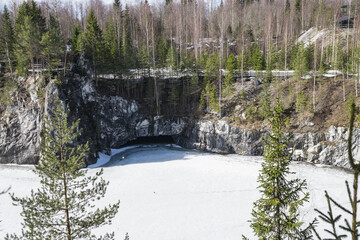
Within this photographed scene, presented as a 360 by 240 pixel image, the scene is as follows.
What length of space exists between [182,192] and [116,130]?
55.3 feet

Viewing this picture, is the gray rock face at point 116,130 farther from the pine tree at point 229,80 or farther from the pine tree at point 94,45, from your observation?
the pine tree at point 229,80

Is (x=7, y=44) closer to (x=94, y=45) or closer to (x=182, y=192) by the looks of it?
(x=94, y=45)

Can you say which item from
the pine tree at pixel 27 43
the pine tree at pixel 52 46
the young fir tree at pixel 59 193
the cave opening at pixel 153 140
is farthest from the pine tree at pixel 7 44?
the young fir tree at pixel 59 193

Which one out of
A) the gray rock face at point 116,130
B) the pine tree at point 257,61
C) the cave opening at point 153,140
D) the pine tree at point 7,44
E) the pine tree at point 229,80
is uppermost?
the pine tree at point 7,44

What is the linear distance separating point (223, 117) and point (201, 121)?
308 centimetres

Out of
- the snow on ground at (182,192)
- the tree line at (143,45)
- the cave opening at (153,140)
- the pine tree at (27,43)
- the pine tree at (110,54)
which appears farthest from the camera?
the cave opening at (153,140)

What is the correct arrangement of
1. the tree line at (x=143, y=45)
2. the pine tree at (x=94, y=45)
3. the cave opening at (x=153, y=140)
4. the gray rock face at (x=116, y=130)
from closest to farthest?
1. the gray rock face at (x=116, y=130)
2. the tree line at (x=143, y=45)
3. the pine tree at (x=94, y=45)
4. the cave opening at (x=153, y=140)

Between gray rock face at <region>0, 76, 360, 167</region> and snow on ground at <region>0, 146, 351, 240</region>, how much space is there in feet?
6.04

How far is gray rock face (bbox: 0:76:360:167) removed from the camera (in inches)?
894

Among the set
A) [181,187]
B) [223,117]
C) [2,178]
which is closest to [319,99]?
[223,117]

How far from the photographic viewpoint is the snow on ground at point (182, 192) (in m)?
A: 13.4

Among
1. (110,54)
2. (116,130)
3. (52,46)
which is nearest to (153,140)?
(116,130)

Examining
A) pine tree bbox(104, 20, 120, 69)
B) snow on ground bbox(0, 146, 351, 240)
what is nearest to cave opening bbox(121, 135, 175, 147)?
snow on ground bbox(0, 146, 351, 240)

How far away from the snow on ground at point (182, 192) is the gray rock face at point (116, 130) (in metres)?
1.84
